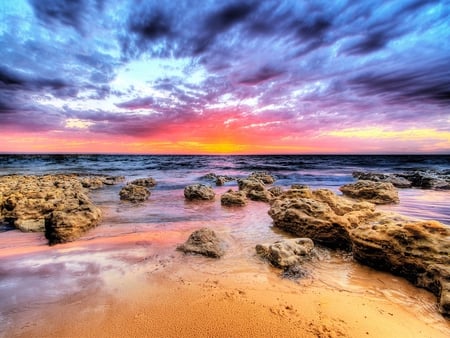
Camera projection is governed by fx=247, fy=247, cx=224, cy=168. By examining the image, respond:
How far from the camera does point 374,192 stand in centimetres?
1027

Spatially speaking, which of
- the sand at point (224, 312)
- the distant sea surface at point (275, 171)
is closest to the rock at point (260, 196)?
the distant sea surface at point (275, 171)

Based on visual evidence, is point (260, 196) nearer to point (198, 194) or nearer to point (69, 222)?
point (198, 194)

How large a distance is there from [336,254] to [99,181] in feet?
47.1

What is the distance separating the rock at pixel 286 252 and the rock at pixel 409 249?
2.85 ft

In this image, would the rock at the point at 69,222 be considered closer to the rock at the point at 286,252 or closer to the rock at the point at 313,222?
the rock at the point at 286,252

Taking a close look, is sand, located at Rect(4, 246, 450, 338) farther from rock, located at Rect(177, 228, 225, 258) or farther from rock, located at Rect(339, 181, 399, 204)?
rock, located at Rect(339, 181, 399, 204)

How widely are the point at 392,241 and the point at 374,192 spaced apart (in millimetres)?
7264

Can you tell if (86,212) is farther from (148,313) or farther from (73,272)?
(148,313)

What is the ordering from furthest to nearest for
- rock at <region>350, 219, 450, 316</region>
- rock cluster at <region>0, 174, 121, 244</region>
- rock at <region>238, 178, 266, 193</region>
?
rock at <region>238, 178, 266, 193</region>, rock cluster at <region>0, 174, 121, 244</region>, rock at <region>350, 219, 450, 316</region>

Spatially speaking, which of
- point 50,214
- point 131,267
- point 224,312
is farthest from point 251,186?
point 224,312

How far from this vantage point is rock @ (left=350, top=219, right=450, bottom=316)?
3.35m

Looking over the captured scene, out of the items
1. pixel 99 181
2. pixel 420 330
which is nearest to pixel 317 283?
pixel 420 330

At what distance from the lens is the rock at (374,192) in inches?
384

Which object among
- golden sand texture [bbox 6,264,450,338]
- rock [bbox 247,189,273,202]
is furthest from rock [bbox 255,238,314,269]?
rock [bbox 247,189,273,202]
